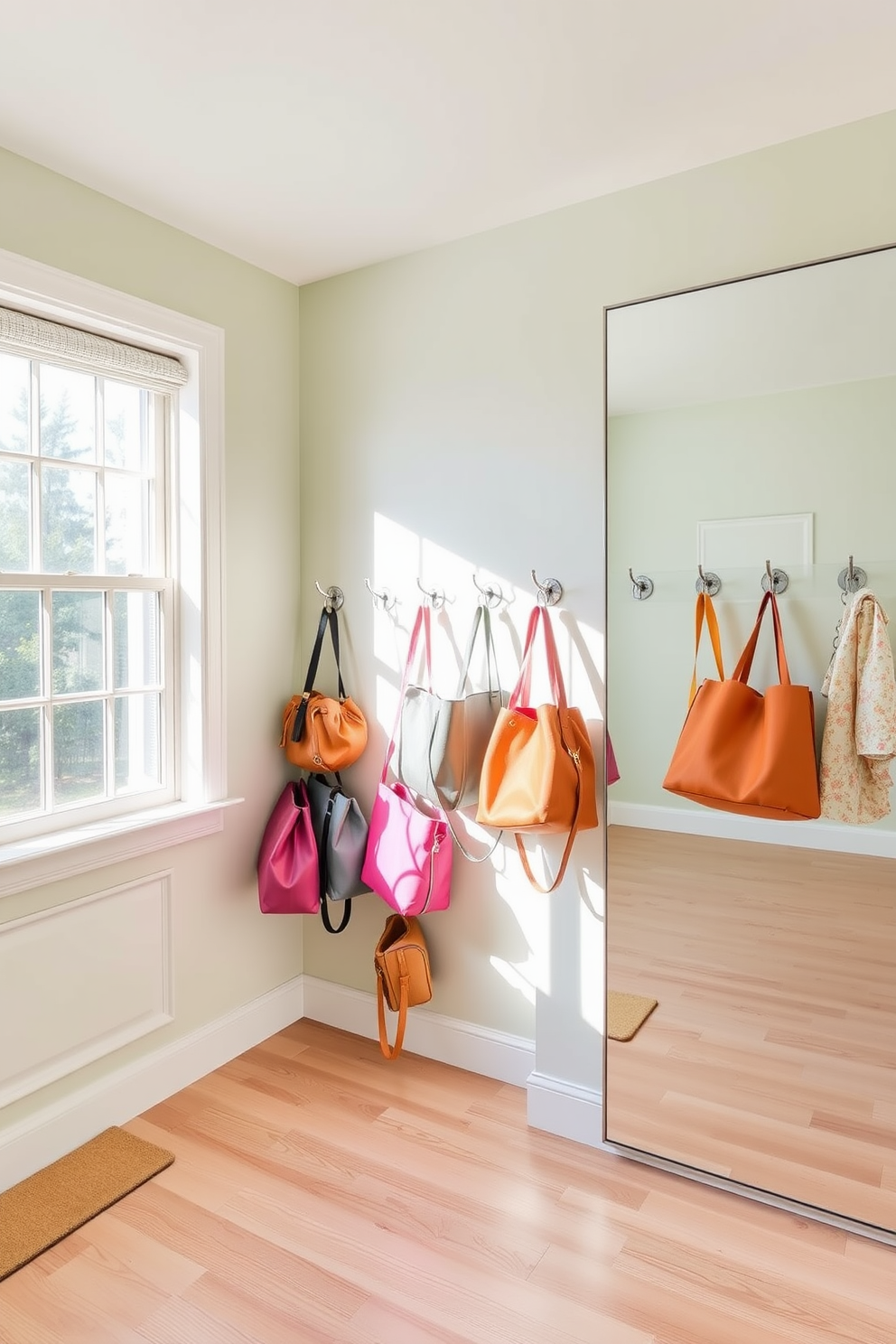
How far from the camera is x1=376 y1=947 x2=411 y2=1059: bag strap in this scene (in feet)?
7.90

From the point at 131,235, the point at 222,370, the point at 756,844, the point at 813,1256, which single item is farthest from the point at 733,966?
the point at 131,235

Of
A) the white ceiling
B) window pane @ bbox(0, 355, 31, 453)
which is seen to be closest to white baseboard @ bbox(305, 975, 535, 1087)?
window pane @ bbox(0, 355, 31, 453)

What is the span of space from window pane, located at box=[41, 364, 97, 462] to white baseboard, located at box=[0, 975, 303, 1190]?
163 centimetres

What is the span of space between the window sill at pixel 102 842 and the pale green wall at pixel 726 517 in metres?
1.18

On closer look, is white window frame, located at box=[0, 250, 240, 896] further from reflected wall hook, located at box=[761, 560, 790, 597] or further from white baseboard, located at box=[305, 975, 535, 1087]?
reflected wall hook, located at box=[761, 560, 790, 597]

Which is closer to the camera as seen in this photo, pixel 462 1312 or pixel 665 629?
pixel 462 1312

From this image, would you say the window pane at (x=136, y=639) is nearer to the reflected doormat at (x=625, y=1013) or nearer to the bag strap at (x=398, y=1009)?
the bag strap at (x=398, y=1009)

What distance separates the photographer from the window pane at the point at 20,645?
205 centimetres

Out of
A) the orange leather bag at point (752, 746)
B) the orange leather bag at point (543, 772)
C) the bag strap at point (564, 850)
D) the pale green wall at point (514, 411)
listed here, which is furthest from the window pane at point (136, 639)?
the orange leather bag at point (752, 746)

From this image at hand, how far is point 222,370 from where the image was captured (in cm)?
245

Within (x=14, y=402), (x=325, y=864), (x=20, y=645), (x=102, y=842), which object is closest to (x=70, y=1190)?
(x=102, y=842)

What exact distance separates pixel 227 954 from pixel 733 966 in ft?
4.82

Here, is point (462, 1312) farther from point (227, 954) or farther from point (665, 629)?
point (665, 629)

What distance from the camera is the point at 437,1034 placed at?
2.53 meters
